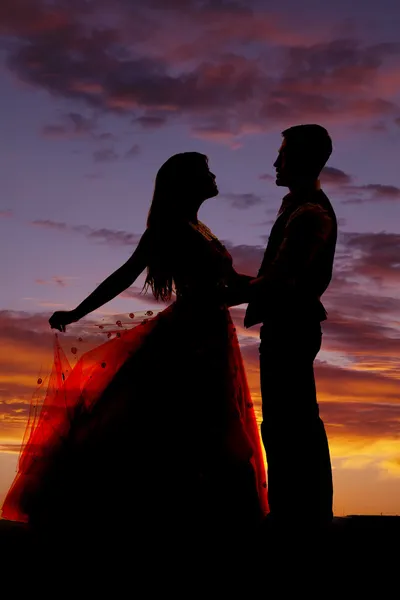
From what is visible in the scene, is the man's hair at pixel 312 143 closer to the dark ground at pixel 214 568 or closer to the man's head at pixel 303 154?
the man's head at pixel 303 154

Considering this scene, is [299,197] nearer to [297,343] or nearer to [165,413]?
[297,343]

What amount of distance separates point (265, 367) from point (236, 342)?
1.78ft

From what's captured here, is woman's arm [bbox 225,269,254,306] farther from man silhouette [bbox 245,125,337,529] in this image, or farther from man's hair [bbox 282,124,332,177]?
man's hair [bbox 282,124,332,177]

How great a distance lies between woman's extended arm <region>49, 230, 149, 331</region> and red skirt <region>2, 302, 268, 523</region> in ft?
1.17

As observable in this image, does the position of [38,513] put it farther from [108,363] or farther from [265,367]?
[265,367]

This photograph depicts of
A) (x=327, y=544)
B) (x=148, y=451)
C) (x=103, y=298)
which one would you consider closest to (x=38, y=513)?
(x=148, y=451)

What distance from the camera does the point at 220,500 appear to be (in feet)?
21.9

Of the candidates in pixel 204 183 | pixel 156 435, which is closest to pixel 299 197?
pixel 204 183

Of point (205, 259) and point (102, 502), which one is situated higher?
point (205, 259)

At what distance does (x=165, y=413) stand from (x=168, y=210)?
5.34 feet

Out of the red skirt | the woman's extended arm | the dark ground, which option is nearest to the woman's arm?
the red skirt

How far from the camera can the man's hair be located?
688 centimetres

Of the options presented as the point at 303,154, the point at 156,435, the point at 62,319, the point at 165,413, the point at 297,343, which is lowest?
the point at 156,435

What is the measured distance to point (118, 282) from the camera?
7.16 metres
